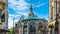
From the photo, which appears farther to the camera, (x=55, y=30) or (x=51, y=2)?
(x=51, y=2)

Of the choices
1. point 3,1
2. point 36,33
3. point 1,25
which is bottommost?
point 36,33

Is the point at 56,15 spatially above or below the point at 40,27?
above

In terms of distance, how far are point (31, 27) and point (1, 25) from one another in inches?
1937

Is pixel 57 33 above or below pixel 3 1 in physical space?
below

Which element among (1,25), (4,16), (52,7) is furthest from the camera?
(52,7)

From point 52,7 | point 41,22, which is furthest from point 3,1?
point 41,22

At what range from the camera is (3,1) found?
93.9 ft

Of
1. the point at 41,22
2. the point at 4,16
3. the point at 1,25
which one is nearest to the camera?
the point at 1,25

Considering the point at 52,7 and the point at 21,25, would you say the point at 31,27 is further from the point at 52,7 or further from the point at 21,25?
the point at 52,7

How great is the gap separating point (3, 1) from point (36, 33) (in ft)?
155

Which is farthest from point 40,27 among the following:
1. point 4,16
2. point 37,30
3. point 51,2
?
point 4,16

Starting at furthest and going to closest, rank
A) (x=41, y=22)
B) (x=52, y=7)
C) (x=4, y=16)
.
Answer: (x=41, y=22) < (x=52, y=7) < (x=4, y=16)

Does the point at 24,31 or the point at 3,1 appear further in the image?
the point at 24,31

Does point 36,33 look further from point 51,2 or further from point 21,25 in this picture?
point 51,2
